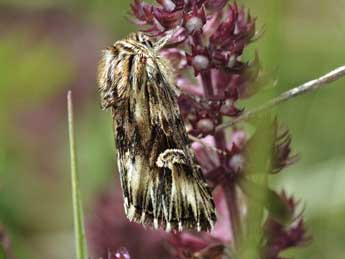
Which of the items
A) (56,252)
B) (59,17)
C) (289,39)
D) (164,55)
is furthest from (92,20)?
(164,55)

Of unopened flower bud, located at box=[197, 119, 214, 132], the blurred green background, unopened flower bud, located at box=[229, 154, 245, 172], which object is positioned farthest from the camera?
the blurred green background

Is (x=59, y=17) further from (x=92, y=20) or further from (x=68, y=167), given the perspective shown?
(x=68, y=167)

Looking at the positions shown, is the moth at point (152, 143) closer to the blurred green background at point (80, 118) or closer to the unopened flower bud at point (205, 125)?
the unopened flower bud at point (205, 125)

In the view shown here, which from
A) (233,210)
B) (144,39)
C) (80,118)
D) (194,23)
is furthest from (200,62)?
(80,118)

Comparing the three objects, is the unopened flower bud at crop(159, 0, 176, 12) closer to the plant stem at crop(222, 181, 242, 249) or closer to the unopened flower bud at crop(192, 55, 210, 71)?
the unopened flower bud at crop(192, 55, 210, 71)

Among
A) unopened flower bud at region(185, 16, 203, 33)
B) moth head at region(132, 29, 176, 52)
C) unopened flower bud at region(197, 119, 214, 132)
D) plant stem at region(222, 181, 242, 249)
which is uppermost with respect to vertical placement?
moth head at region(132, 29, 176, 52)

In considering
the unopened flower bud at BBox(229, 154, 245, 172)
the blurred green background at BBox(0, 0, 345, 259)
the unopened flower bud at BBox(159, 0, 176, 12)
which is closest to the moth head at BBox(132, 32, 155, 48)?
the unopened flower bud at BBox(159, 0, 176, 12)

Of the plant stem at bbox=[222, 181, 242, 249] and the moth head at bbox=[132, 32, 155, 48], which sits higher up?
the moth head at bbox=[132, 32, 155, 48]
